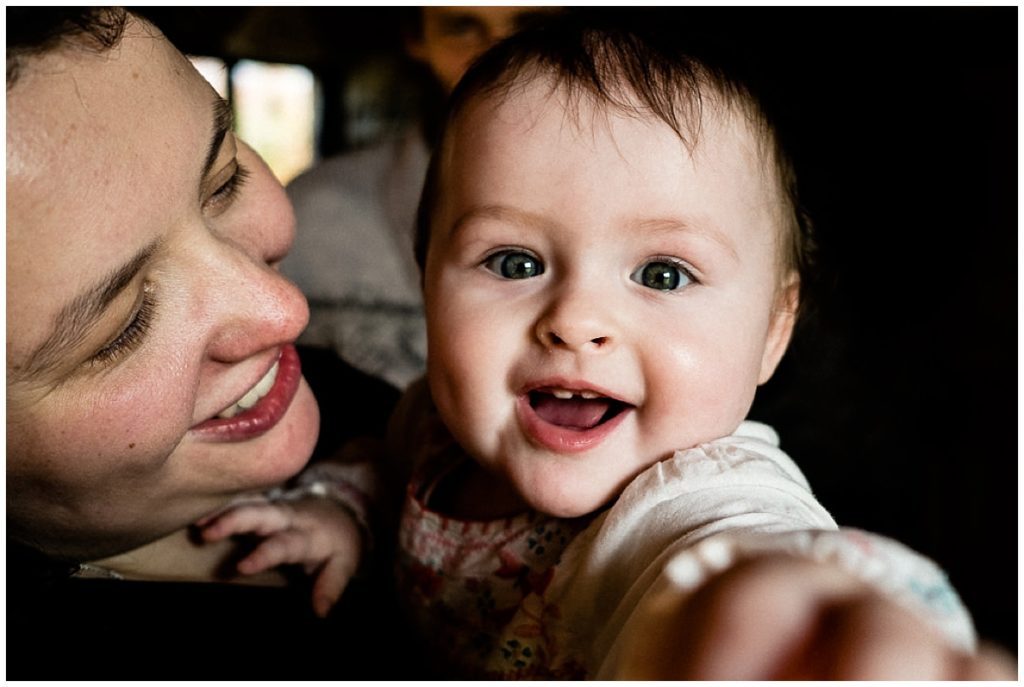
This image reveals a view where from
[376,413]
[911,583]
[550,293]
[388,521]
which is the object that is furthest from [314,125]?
[911,583]

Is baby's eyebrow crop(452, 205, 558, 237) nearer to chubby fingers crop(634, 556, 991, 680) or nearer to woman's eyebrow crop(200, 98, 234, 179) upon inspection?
woman's eyebrow crop(200, 98, 234, 179)

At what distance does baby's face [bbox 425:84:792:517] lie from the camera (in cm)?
81

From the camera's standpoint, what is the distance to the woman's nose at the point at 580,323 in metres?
0.79

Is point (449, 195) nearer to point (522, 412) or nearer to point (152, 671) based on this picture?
point (522, 412)

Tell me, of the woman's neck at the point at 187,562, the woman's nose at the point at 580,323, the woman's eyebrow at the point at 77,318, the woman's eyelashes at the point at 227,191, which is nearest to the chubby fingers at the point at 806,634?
the woman's nose at the point at 580,323

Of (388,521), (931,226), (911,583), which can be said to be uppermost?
(911,583)

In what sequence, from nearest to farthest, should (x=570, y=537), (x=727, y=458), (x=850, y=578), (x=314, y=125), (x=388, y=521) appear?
(x=850, y=578) → (x=727, y=458) → (x=570, y=537) → (x=388, y=521) → (x=314, y=125)

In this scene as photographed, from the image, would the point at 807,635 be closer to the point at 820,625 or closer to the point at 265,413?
the point at 820,625

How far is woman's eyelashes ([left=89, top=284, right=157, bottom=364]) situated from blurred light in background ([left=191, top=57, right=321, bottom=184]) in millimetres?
2305

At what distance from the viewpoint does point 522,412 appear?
0.86 meters

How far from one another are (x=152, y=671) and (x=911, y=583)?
684 millimetres

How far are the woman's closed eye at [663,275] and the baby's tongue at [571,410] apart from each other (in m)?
0.13

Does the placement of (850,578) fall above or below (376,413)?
above

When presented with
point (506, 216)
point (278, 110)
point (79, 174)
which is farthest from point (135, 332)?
point (278, 110)
